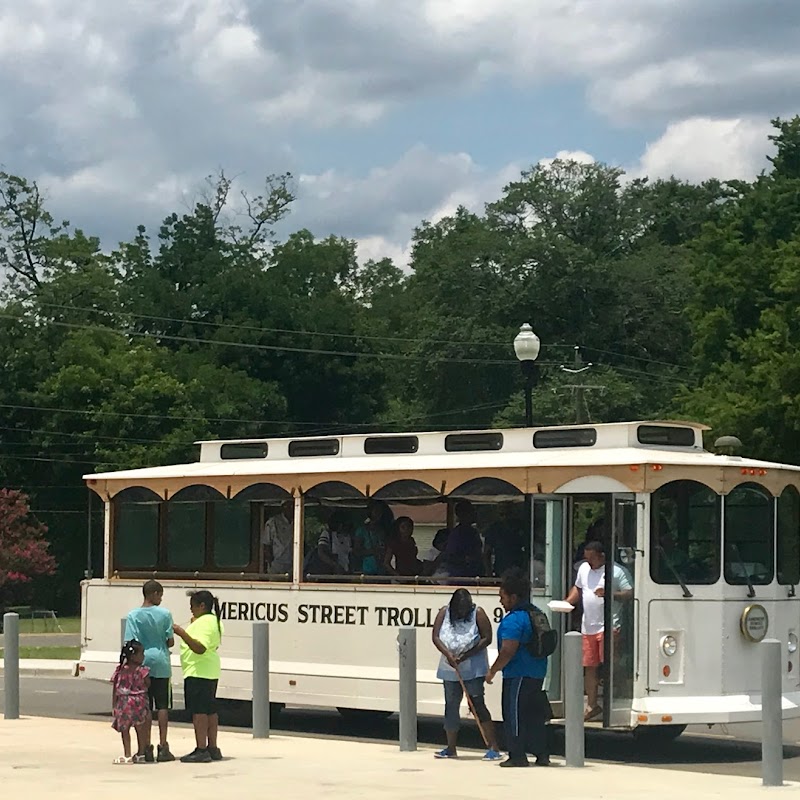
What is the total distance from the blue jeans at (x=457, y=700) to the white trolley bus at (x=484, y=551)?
1002 millimetres

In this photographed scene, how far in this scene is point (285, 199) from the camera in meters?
83.6

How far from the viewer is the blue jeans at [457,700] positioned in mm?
15156

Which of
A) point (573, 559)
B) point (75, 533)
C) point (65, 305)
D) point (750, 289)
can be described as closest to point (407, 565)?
point (573, 559)

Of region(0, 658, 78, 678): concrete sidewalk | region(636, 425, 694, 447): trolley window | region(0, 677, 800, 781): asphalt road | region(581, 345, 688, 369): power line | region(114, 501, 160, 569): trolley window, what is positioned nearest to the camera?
region(0, 677, 800, 781): asphalt road

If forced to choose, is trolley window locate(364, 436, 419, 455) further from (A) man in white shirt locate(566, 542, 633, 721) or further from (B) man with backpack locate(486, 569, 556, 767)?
(B) man with backpack locate(486, 569, 556, 767)

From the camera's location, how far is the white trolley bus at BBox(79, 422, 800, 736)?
15547 mm

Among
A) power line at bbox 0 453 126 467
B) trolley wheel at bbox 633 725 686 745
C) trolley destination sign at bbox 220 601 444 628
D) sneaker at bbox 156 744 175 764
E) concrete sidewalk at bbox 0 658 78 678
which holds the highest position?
power line at bbox 0 453 126 467

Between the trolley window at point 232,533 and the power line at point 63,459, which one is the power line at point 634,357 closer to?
the power line at point 63,459

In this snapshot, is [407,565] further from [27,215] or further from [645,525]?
[27,215]

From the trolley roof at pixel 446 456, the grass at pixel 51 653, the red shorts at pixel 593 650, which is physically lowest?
the grass at pixel 51 653

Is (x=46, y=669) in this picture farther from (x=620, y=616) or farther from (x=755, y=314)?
(x=755, y=314)

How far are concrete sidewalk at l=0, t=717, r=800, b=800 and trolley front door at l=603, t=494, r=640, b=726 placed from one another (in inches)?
32.9

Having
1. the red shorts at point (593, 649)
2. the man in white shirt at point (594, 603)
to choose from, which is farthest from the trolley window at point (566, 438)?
the red shorts at point (593, 649)

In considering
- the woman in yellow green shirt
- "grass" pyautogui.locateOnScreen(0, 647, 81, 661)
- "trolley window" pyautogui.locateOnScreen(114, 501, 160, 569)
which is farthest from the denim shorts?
"grass" pyautogui.locateOnScreen(0, 647, 81, 661)
